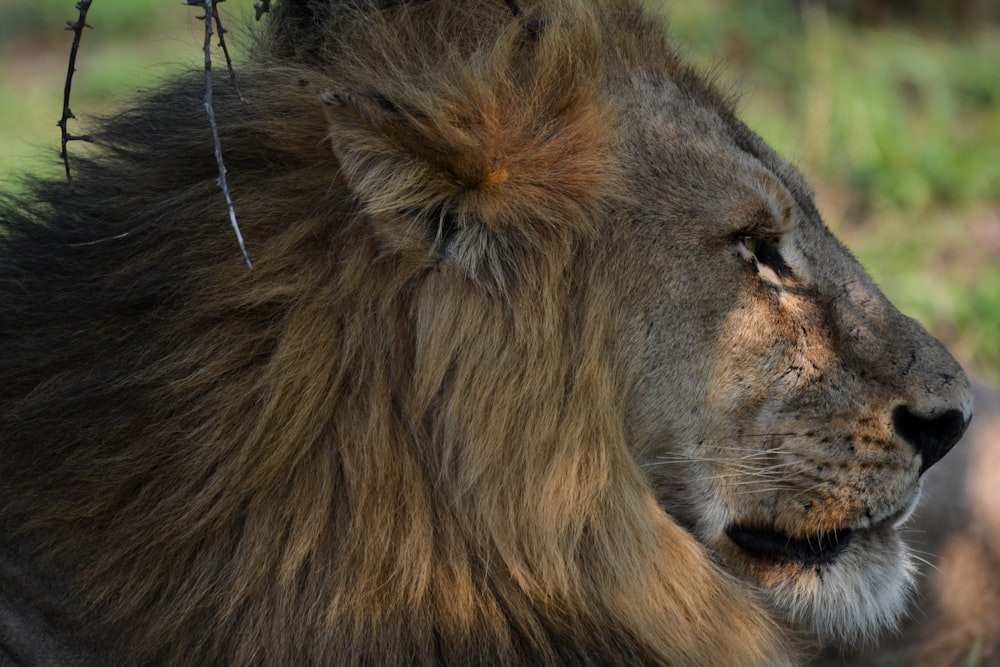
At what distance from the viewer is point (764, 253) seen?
8.35ft

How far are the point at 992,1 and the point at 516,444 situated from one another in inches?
292

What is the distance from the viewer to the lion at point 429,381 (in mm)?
2172

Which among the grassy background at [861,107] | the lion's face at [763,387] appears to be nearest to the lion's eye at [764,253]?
the lion's face at [763,387]

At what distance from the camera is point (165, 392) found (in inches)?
85.5

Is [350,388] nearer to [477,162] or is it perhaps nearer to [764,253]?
[477,162]

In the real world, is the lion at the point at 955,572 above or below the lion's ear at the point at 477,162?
below

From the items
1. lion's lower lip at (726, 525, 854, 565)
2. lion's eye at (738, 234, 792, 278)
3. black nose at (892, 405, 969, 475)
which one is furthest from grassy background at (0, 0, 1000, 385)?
lion's lower lip at (726, 525, 854, 565)

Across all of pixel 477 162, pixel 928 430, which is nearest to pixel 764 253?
pixel 928 430

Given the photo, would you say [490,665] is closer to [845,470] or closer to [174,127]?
[845,470]

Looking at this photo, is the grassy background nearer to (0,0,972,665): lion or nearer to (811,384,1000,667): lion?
(811,384,1000,667): lion

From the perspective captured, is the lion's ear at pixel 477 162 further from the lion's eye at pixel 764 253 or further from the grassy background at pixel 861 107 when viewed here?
the grassy background at pixel 861 107

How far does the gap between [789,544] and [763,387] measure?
0.36m

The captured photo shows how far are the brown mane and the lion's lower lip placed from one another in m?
0.25

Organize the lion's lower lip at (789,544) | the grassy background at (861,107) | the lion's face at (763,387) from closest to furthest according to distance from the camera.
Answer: the lion's face at (763,387), the lion's lower lip at (789,544), the grassy background at (861,107)
